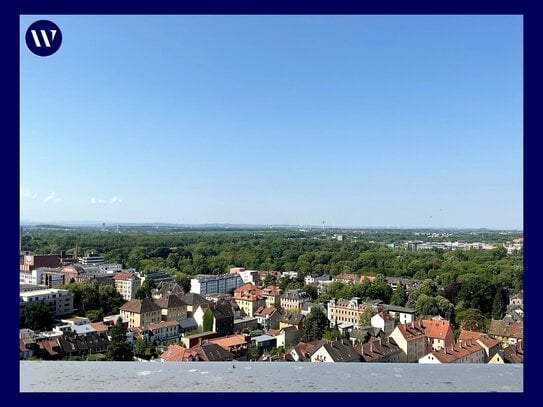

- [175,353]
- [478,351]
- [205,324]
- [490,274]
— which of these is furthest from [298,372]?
[490,274]

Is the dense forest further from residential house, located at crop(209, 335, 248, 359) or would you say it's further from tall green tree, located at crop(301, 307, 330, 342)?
residential house, located at crop(209, 335, 248, 359)

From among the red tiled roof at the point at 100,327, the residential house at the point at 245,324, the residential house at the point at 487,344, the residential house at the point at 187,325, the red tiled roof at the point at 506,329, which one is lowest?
the residential house at the point at 245,324

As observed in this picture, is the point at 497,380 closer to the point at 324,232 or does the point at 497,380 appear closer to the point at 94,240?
the point at 94,240

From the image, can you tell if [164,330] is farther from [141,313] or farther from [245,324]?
[245,324]

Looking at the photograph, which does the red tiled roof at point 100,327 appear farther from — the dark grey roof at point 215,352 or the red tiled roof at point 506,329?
the red tiled roof at point 506,329

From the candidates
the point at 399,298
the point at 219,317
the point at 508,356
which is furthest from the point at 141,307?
the point at 508,356

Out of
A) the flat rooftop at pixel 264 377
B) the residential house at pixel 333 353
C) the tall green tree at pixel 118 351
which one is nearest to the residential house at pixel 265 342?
the residential house at pixel 333 353

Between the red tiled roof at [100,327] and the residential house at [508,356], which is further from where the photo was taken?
the red tiled roof at [100,327]
